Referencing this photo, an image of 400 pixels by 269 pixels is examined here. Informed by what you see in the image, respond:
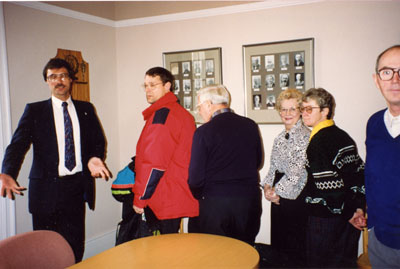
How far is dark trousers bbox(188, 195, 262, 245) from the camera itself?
2107 millimetres

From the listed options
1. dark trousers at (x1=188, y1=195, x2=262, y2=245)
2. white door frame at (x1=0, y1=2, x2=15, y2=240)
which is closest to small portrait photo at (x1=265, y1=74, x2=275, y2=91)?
dark trousers at (x1=188, y1=195, x2=262, y2=245)

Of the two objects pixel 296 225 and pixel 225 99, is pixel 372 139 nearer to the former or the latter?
pixel 225 99

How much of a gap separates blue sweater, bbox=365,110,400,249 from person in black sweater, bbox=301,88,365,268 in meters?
0.44

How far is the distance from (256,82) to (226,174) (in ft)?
4.77

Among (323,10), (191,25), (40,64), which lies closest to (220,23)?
(191,25)

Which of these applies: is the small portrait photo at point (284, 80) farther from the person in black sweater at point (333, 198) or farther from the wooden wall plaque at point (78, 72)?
the wooden wall plaque at point (78, 72)

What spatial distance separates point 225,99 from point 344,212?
99 cm

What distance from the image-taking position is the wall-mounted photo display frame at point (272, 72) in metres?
3.07

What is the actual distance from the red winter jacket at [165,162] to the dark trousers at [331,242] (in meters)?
0.79

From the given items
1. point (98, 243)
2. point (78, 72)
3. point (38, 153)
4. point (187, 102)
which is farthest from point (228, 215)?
point (78, 72)

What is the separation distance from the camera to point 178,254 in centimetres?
147

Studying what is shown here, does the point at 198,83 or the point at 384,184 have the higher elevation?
the point at 198,83

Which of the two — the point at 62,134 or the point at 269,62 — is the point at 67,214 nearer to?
the point at 62,134

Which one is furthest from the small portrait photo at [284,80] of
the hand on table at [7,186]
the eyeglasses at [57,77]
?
the hand on table at [7,186]
